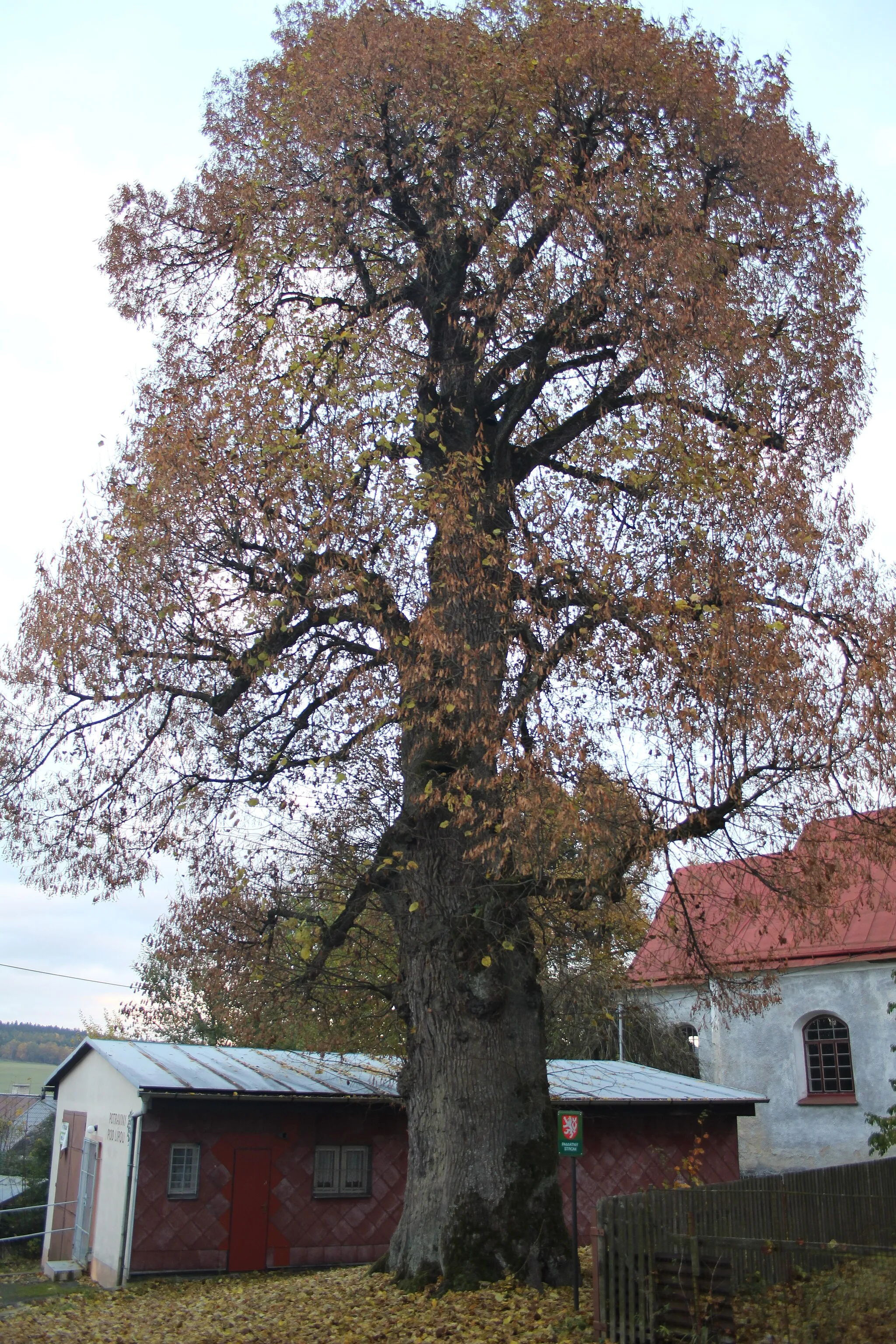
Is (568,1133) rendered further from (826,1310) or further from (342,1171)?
(342,1171)

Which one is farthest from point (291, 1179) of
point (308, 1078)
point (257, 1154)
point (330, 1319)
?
point (330, 1319)

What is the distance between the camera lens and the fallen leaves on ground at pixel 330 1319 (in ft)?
27.1

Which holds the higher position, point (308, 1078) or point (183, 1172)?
point (308, 1078)

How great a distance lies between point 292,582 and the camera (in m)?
10.6

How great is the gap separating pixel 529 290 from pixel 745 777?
6.25m

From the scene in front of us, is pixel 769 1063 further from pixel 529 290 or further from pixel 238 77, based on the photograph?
pixel 238 77

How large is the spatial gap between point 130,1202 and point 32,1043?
117 meters

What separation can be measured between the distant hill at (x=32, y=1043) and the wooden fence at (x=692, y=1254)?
350 ft

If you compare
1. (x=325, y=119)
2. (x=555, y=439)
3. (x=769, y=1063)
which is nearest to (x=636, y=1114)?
(x=769, y=1063)

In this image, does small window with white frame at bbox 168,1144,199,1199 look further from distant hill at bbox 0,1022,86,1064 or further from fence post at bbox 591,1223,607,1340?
distant hill at bbox 0,1022,86,1064

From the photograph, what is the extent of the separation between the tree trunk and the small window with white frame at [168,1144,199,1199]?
21.9ft

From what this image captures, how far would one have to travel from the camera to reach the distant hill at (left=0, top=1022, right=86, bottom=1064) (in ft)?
368

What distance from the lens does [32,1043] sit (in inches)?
4705

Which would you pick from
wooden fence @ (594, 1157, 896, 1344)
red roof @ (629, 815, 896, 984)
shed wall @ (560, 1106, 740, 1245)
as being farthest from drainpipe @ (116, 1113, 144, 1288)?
wooden fence @ (594, 1157, 896, 1344)
